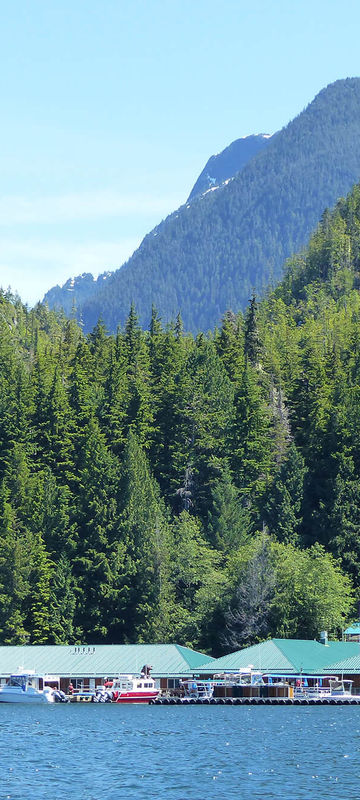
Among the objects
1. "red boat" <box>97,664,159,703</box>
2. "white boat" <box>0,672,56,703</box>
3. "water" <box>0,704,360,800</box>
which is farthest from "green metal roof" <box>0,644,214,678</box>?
"water" <box>0,704,360,800</box>

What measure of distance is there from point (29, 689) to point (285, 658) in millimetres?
22621

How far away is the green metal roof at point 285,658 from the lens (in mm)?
106688

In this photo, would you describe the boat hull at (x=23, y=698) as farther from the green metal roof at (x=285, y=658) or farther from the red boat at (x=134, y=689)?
the green metal roof at (x=285, y=658)

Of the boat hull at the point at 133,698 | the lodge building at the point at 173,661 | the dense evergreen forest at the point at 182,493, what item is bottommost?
the boat hull at the point at 133,698

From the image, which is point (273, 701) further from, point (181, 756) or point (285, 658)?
point (181, 756)

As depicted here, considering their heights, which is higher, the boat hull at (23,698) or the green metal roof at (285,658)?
the green metal roof at (285,658)

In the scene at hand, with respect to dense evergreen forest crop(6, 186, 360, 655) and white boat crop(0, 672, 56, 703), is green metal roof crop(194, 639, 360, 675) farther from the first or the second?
white boat crop(0, 672, 56, 703)

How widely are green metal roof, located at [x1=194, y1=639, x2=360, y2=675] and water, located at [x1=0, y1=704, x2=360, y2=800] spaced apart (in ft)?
34.1

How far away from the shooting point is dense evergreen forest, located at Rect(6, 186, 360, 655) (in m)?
119

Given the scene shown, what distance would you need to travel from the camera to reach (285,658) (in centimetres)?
10712

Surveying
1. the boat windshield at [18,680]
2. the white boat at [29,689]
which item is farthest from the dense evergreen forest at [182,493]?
the white boat at [29,689]

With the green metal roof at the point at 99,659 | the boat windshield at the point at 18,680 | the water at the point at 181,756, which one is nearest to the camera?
the water at the point at 181,756

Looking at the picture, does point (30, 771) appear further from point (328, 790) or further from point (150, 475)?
point (150, 475)

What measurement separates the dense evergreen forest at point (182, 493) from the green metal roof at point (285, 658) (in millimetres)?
4958
